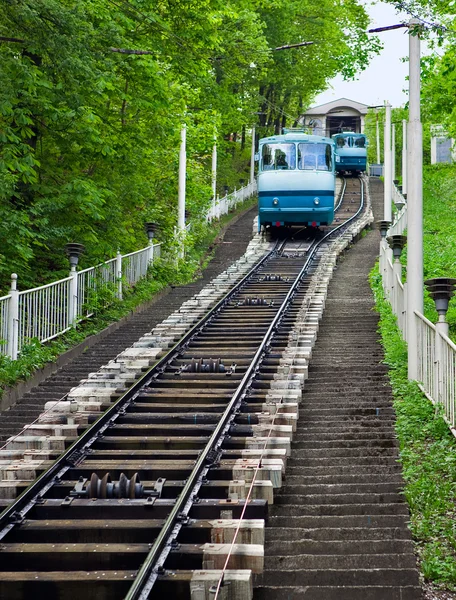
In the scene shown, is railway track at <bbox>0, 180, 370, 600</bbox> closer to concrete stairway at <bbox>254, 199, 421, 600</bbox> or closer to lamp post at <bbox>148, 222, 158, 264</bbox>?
concrete stairway at <bbox>254, 199, 421, 600</bbox>

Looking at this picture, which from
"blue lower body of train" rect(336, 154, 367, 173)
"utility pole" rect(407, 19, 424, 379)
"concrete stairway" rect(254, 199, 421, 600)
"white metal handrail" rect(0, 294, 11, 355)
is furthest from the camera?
"blue lower body of train" rect(336, 154, 367, 173)

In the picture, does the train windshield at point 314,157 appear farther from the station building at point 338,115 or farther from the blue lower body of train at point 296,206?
the station building at point 338,115

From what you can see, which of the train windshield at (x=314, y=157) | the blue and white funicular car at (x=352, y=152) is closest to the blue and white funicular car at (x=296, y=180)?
the train windshield at (x=314, y=157)

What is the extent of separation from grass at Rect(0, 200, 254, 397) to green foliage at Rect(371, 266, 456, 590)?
5563 millimetres

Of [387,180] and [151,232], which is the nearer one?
[151,232]

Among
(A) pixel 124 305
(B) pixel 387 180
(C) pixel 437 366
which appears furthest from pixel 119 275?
(C) pixel 437 366

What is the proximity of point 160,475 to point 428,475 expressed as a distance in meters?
2.67

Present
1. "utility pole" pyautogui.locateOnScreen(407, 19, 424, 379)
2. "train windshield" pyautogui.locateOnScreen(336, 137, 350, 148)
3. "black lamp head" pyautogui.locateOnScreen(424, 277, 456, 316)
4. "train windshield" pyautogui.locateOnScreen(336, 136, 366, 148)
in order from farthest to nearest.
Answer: "train windshield" pyautogui.locateOnScreen(336, 136, 366, 148) < "train windshield" pyautogui.locateOnScreen(336, 137, 350, 148) < "utility pole" pyautogui.locateOnScreen(407, 19, 424, 379) < "black lamp head" pyautogui.locateOnScreen(424, 277, 456, 316)

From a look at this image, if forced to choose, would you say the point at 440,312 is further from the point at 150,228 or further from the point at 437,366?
the point at 150,228

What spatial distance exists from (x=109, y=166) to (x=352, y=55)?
42.2 metres

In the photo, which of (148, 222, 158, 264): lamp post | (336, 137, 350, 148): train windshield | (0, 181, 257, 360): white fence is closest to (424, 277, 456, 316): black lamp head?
(0, 181, 257, 360): white fence

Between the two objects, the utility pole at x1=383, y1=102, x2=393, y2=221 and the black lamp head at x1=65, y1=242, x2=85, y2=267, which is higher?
the utility pole at x1=383, y1=102, x2=393, y2=221

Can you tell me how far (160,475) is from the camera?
8758 millimetres

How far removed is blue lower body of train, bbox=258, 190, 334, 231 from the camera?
32.1 meters
